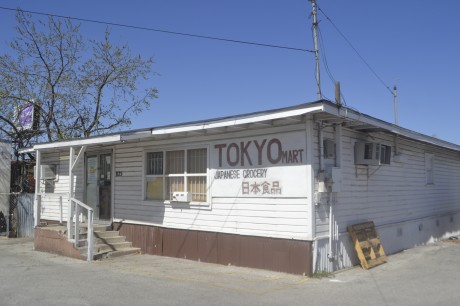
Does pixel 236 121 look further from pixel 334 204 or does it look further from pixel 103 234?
pixel 103 234

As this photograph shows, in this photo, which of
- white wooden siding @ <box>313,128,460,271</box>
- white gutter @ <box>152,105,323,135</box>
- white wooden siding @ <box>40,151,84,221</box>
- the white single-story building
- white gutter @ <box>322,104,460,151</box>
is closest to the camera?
white gutter @ <box>152,105,323,135</box>

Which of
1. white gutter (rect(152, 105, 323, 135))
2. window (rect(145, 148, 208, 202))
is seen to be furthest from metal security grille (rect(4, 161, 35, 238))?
white gutter (rect(152, 105, 323, 135))

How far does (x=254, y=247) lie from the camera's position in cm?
938

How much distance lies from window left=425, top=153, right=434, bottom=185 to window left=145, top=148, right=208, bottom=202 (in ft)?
25.8

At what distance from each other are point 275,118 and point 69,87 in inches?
613

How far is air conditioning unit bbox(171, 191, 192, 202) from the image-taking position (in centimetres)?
1070

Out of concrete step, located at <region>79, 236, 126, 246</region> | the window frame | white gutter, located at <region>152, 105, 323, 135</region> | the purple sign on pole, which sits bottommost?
concrete step, located at <region>79, 236, 126, 246</region>

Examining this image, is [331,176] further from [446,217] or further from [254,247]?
[446,217]

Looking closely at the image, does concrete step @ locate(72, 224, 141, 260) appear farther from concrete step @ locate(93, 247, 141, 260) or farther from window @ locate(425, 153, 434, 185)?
window @ locate(425, 153, 434, 185)

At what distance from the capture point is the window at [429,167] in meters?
14.3

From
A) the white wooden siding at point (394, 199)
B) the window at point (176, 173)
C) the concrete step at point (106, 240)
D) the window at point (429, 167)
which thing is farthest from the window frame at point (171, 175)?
the window at point (429, 167)

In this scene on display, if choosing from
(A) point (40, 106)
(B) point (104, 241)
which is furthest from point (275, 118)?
(A) point (40, 106)

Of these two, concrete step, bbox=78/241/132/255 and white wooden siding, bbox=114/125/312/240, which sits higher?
white wooden siding, bbox=114/125/312/240

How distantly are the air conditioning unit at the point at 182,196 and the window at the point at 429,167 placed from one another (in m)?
8.16
